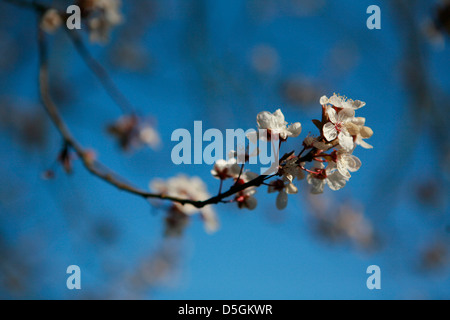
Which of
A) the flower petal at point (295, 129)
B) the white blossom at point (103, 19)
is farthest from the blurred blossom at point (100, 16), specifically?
the flower petal at point (295, 129)

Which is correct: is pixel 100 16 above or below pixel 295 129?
above

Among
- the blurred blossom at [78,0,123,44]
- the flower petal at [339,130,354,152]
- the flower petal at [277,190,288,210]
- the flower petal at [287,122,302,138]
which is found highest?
the blurred blossom at [78,0,123,44]

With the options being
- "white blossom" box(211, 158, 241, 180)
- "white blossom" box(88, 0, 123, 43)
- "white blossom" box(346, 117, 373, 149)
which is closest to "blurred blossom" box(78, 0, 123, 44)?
"white blossom" box(88, 0, 123, 43)

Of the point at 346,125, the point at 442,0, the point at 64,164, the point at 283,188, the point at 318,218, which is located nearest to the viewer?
the point at 346,125

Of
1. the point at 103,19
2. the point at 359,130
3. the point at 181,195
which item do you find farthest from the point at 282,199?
the point at 103,19

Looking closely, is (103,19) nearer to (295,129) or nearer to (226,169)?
(226,169)

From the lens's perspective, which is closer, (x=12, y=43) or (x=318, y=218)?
(x=12, y=43)

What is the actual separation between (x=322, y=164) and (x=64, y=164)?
1.38 m

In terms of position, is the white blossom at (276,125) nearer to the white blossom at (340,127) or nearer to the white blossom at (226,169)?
the white blossom at (340,127)

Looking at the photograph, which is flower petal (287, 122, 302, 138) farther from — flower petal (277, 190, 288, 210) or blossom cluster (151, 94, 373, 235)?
flower petal (277, 190, 288, 210)

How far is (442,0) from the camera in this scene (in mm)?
2199

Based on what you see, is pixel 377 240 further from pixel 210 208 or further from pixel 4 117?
pixel 4 117
